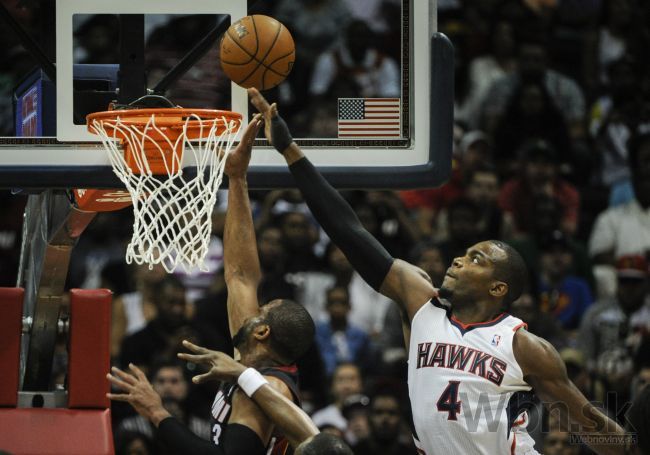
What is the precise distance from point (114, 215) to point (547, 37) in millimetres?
4038

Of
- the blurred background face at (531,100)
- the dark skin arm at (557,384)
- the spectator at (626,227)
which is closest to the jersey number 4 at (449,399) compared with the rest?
the dark skin arm at (557,384)

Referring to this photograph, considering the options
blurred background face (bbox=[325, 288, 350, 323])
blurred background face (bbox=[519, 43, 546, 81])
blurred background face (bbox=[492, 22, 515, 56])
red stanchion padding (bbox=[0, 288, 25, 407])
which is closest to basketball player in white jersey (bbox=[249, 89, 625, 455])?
red stanchion padding (bbox=[0, 288, 25, 407])

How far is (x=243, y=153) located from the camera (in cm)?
517

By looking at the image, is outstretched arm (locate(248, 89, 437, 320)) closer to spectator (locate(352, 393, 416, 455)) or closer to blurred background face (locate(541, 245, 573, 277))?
spectator (locate(352, 393, 416, 455))

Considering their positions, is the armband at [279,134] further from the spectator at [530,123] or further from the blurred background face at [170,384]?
the spectator at [530,123]

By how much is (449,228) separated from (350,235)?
3690 mm

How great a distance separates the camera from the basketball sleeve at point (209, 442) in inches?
189

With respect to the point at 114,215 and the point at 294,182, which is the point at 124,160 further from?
the point at 114,215

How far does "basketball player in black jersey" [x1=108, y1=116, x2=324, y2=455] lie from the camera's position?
191 inches

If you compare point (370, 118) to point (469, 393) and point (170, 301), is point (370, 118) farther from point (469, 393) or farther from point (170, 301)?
point (170, 301)

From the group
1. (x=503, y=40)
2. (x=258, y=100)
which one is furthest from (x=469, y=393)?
(x=503, y=40)

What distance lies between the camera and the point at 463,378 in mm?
4863

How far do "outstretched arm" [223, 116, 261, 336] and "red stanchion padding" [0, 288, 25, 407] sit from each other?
1.01 m

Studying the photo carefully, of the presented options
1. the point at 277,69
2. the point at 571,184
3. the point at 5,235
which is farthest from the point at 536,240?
the point at 277,69
